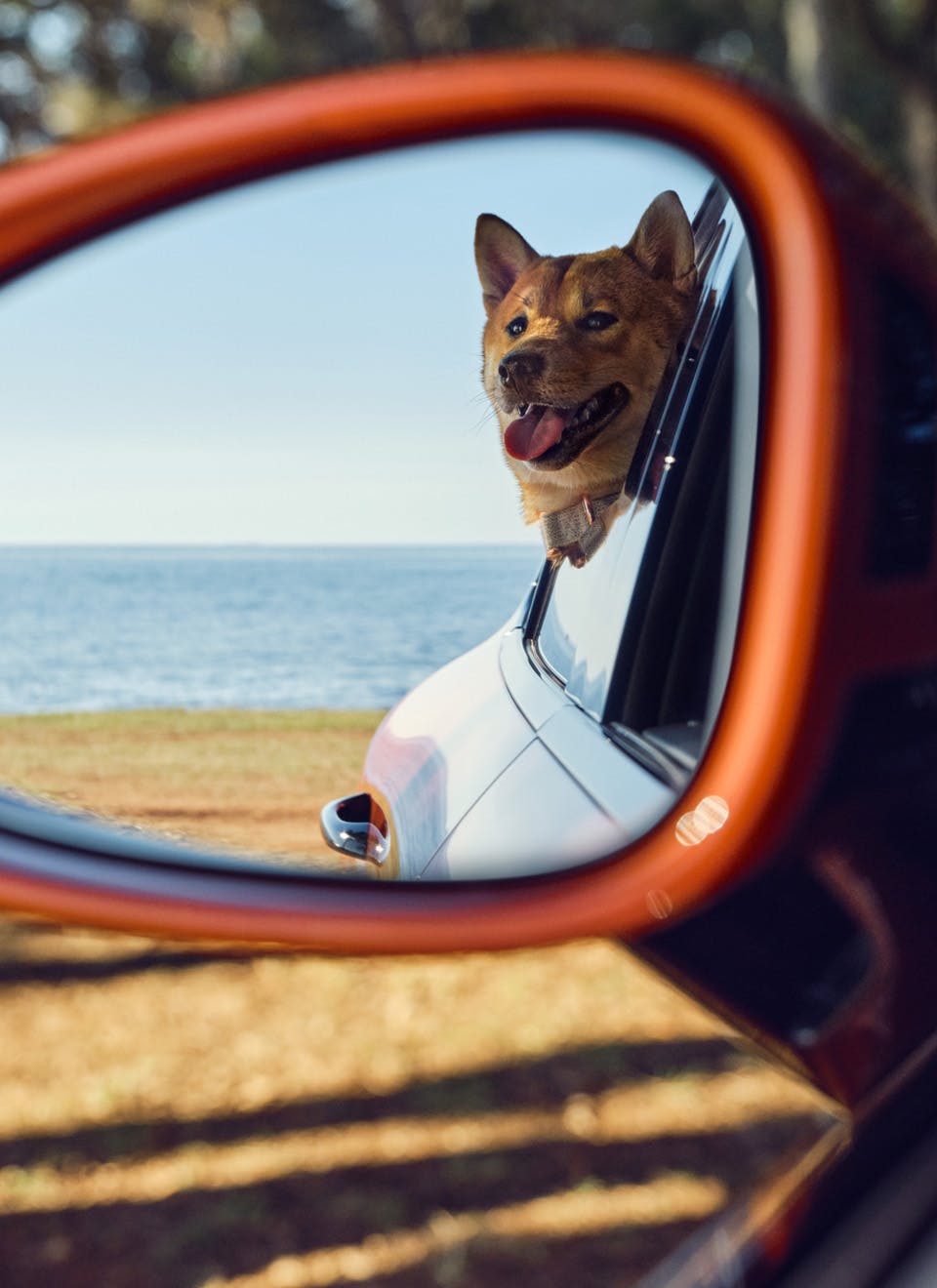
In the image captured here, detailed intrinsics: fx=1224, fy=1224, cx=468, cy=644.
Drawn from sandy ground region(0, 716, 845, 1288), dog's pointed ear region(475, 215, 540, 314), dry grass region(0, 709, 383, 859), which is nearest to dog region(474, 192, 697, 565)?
dog's pointed ear region(475, 215, 540, 314)

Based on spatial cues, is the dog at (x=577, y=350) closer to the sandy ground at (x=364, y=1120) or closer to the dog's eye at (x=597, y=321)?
the dog's eye at (x=597, y=321)

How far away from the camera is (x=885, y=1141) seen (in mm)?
1353

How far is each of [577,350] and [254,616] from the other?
383 mm

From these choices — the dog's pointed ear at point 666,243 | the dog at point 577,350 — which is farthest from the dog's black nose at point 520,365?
the dog's pointed ear at point 666,243

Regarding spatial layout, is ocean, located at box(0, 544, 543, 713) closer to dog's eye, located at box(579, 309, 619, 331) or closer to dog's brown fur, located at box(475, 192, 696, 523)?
dog's brown fur, located at box(475, 192, 696, 523)

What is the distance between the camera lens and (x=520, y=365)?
109 cm

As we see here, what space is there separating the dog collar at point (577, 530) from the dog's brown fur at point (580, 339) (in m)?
0.01

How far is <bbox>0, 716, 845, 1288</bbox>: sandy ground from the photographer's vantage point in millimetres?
3246

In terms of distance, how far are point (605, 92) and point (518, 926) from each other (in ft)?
2.62

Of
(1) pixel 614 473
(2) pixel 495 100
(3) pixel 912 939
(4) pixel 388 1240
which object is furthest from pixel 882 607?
(4) pixel 388 1240

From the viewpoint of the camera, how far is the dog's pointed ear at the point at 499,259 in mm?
1045

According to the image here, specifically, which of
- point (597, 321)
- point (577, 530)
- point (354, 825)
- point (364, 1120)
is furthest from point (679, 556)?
point (364, 1120)

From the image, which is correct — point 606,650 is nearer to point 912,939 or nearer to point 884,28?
point 912,939

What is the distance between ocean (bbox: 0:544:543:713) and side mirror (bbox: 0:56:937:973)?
12 centimetres
